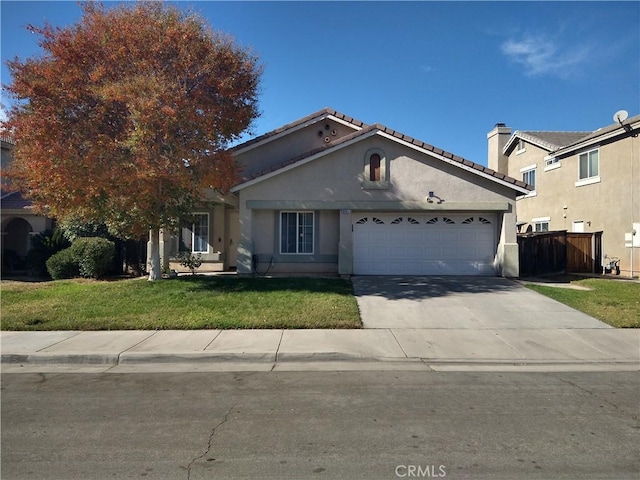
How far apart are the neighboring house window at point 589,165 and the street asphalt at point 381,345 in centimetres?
1258

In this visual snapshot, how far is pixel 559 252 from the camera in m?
19.0

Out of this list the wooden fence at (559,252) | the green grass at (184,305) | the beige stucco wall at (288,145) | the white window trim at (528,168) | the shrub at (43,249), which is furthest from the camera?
the white window trim at (528,168)

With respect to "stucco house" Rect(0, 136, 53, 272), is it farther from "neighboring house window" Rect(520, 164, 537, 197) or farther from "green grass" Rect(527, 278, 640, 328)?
"neighboring house window" Rect(520, 164, 537, 197)

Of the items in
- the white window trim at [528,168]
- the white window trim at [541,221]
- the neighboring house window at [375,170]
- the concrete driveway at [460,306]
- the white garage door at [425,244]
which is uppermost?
the white window trim at [528,168]

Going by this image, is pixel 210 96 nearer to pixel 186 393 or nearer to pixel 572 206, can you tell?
pixel 186 393

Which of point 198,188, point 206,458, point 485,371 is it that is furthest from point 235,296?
point 206,458

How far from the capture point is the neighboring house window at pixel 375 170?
15.6 m

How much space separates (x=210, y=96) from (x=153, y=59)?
5.27ft

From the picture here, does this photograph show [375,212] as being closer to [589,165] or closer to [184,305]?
[184,305]

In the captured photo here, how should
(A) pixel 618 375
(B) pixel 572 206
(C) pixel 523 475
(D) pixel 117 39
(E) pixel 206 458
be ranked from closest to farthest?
(C) pixel 523 475 < (E) pixel 206 458 < (A) pixel 618 375 < (D) pixel 117 39 < (B) pixel 572 206

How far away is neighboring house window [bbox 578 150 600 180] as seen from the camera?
20.9 m

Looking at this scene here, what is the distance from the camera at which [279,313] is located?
10312 mm

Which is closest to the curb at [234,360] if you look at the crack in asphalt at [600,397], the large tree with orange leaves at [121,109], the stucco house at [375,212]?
the crack in asphalt at [600,397]

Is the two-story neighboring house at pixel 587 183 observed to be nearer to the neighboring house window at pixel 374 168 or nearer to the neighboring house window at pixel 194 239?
the neighboring house window at pixel 374 168
